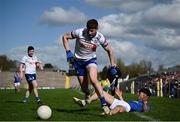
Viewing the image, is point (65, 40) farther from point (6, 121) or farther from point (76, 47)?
point (6, 121)

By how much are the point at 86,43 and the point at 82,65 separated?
686mm

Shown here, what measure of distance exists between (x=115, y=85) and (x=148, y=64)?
119 m

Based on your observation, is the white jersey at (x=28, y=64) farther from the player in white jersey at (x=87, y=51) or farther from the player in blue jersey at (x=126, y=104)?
the player in white jersey at (x=87, y=51)

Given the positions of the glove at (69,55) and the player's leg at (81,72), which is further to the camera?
the player's leg at (81,72)

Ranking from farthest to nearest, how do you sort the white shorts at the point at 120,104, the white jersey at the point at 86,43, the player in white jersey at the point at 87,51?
the white shorts at the point at 120,104
the white jersey at the point at 86,43
the player in white jersey at the point at 87,51

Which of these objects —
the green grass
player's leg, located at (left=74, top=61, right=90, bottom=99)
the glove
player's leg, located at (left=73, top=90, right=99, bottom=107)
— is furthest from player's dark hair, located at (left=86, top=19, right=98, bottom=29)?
player's leg, located at (left=73, top=90, right=99, bottom=107)

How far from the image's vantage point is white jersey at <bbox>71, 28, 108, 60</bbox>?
11.0 metres

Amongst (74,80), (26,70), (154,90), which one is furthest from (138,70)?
(26,70)

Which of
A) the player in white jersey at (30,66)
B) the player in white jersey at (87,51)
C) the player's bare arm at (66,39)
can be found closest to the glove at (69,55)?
the player in white jersey at (87,51)

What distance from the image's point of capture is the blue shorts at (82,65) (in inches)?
442

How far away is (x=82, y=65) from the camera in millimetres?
11398

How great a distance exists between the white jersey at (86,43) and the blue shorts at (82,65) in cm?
11

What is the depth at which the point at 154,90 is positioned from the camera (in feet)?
119

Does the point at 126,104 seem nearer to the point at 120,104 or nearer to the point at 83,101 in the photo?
the point at 120,104
